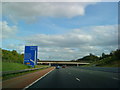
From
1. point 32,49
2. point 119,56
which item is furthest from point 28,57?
point 119,56

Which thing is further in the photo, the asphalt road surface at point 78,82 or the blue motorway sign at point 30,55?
the blue motorway sign at point 30,55

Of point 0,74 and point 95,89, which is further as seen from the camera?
point 0,74

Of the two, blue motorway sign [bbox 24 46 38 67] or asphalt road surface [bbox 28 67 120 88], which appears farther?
blue motorway sign [bbox 24 46 38 67]

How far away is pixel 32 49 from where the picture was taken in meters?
39.4

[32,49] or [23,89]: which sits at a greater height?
[32,49]

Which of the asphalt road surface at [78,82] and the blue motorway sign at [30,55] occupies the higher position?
the blue motorway sign at [30,55]

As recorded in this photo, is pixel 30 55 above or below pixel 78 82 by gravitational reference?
above

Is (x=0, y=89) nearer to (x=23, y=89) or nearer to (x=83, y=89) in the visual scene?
(x=23, y=89)

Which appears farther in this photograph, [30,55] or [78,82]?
[30,55]

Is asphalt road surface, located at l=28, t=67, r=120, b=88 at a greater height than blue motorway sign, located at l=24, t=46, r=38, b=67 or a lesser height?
lesser

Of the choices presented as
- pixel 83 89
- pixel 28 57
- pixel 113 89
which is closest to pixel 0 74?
pixel 83 89

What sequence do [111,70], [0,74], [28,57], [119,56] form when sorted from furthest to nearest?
[119,56] → [28,57] → [111,70] → [0,74]

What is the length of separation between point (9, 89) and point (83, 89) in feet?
15.0

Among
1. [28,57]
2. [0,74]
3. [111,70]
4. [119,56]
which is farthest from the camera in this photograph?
[119,56]
